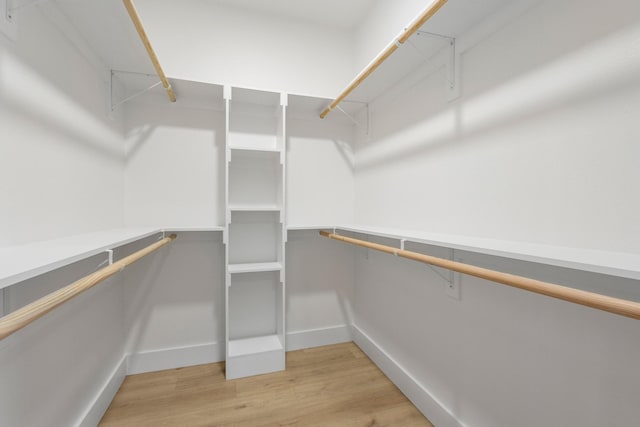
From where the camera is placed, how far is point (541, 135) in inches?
39.8

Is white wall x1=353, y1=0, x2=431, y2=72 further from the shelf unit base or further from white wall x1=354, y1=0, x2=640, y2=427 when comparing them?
the shelf unit base

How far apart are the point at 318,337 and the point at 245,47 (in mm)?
2416

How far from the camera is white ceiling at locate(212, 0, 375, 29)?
6.91ft

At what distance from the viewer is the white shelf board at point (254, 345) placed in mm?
1960

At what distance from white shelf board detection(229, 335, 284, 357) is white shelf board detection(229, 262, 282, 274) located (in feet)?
1.82

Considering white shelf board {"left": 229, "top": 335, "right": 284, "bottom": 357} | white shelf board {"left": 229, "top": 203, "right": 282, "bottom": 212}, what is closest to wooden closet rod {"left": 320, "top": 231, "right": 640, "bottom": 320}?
white shelf board {"left": 229, "top": 203, "right": 282, "bottom": 212}

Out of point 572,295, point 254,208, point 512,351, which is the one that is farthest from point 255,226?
point 572,295

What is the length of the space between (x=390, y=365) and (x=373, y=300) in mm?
456

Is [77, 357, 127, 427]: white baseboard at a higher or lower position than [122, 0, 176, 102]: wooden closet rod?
lower

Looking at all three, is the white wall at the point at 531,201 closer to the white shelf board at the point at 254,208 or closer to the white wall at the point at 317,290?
the white wall at the point at 317,290

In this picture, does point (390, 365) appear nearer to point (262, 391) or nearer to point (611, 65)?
point (262, 391)

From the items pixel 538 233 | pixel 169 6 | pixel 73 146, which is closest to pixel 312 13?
pixel 169 6

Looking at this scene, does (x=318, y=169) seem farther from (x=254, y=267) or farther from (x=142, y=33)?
(x=142, y=33)

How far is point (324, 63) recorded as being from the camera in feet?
7.84
